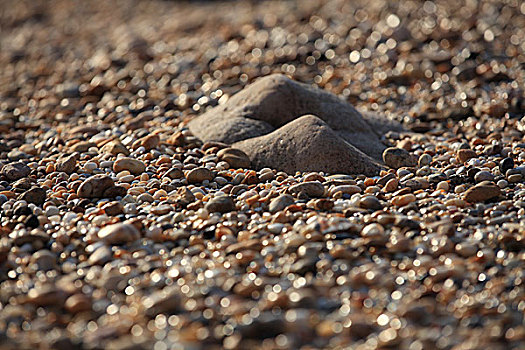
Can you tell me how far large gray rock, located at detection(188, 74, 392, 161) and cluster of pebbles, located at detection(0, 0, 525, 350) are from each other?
0.04 m

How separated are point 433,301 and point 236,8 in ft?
23.6

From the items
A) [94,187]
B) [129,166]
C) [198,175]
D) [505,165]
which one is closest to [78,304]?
[94,187]

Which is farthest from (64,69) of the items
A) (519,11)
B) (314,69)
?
(519,11)

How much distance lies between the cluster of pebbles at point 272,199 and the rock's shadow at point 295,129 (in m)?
0.04

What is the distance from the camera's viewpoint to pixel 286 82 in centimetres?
512

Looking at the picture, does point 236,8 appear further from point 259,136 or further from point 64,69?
point 259,136

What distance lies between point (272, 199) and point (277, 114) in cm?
139

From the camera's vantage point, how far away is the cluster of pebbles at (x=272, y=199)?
2729 millimetres

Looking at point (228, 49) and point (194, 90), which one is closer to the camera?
point (194, 90)

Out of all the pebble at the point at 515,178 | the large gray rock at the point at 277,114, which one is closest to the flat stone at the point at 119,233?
the large gray rock at the point at 277,114

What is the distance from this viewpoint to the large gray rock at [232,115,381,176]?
14.3 feet

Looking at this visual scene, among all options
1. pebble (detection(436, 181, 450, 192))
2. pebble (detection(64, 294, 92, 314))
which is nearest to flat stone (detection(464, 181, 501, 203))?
pebble (detection(436, 181, 450, 192))

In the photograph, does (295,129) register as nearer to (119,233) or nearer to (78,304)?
(119,233)

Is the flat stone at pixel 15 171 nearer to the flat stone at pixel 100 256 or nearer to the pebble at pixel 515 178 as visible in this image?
the flat stone at pixel 100 256
